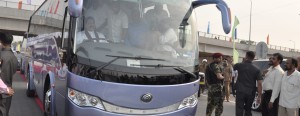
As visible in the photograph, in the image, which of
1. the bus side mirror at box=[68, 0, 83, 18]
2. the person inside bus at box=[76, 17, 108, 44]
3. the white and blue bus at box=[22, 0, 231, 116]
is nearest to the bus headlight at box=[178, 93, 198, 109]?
the white and blue bus at box=[22, 0, 231, 116]

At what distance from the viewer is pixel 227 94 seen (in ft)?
46.0

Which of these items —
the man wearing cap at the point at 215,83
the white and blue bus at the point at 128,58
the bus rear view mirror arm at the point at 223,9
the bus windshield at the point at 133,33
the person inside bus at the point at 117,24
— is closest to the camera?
the white and blue bus at the point at 128,58

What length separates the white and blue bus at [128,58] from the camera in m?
4.82

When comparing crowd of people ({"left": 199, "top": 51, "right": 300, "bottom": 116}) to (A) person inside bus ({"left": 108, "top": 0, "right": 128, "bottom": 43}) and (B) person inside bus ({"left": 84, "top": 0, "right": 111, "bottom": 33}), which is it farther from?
(B) person inside bus ({"left": 84, "top": 0, "right": 111, "bottom": 33})

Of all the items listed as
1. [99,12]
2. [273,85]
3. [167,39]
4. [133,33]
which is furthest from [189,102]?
[273,85]

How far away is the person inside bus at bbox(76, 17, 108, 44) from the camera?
5094 millimetres

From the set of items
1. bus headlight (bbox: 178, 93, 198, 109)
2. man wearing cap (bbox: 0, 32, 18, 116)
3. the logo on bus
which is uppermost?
man wearing cap (bbox: 0, 32, 18, 116)

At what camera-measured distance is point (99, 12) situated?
5273mm

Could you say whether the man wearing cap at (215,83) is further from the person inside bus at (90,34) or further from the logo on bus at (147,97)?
the person inside bus at (90,34)

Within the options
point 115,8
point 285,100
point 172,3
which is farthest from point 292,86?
point 115,8

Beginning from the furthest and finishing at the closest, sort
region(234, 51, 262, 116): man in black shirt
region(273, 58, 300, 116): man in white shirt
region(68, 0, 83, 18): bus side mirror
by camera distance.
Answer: region(234, 51, 262, 116): man in black shirt, region(273, 58, 300, 116): man in white shirt, region(68, 0, 83, 18): bus side mirror

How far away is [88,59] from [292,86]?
3935 millimetres

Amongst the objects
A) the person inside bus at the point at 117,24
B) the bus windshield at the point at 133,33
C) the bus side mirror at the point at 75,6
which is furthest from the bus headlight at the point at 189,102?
the bus side mirror at the point at 75,6

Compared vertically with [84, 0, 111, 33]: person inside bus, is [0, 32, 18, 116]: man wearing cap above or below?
below
